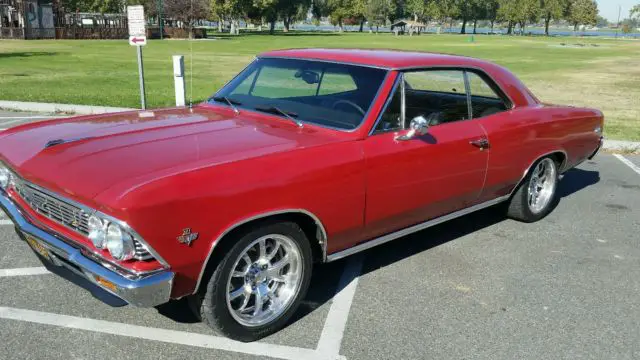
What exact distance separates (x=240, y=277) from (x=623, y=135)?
8.96m

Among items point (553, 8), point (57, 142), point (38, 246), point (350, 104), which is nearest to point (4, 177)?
point (57, 142)

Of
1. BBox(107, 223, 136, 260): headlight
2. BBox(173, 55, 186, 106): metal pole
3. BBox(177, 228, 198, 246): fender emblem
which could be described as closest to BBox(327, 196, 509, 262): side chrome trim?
BBox(177, 228, 198, 246): fender emblem

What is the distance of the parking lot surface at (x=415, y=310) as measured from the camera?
3.14 m

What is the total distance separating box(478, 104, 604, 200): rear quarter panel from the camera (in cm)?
451

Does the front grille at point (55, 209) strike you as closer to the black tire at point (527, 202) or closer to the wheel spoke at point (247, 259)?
the wheel spoke at point (247, 259)

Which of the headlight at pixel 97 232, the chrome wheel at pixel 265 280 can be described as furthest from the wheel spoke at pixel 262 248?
the headlight at pixel 97 232

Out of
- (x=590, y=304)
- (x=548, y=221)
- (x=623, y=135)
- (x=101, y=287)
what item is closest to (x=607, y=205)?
(x=548, y=221)

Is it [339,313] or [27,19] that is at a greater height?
[27,19]

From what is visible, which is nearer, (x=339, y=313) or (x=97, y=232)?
(x=97, y=232)

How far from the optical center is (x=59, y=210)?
9.67 feet

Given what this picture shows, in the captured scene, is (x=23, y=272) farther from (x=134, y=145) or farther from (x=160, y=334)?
(x=134, y=145)

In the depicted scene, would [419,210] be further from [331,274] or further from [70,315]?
[70,315]

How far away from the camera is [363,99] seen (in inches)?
149

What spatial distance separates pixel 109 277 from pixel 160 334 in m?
0.75
